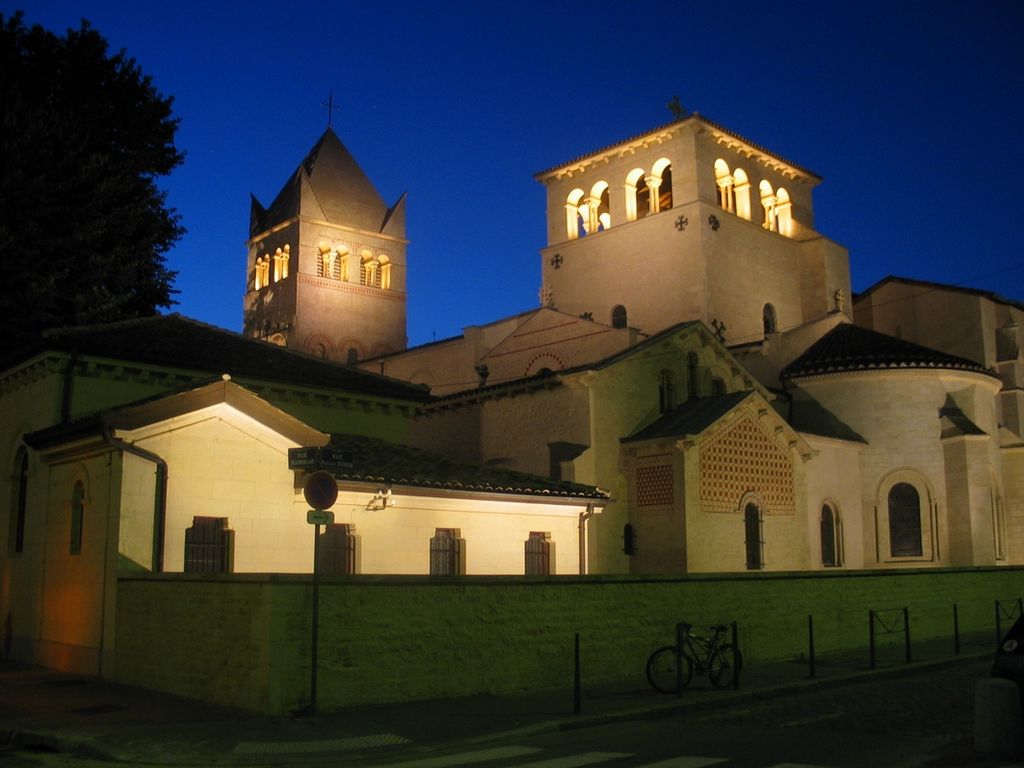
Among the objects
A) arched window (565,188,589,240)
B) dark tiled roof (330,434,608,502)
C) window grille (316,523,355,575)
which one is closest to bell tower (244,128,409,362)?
arched window (565,188,589,240)

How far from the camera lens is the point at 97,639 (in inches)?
630

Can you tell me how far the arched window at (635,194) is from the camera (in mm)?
43594

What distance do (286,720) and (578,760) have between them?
3.80 meters

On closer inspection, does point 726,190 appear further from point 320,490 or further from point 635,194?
point 320,490

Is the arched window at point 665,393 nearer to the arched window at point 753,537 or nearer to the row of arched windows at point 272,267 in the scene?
the arched window at point 753,537

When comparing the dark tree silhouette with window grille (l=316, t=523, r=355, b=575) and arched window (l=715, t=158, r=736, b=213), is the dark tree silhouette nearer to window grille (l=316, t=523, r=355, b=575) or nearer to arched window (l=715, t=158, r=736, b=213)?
window grille (l=316, t=523, r=355, b=575)

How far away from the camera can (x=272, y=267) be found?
59.5 m

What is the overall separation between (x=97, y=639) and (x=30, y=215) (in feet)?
55.1

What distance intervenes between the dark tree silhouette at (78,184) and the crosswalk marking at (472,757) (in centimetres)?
2174

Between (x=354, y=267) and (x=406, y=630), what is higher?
(x=354, y=267)

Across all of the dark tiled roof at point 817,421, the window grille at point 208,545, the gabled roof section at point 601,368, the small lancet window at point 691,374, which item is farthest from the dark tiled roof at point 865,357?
the window grille at point 208,545

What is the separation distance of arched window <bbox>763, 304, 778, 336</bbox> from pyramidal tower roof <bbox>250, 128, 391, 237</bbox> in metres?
25.8

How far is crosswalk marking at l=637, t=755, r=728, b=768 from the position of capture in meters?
9.60

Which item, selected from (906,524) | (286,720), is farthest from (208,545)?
(906,524)
